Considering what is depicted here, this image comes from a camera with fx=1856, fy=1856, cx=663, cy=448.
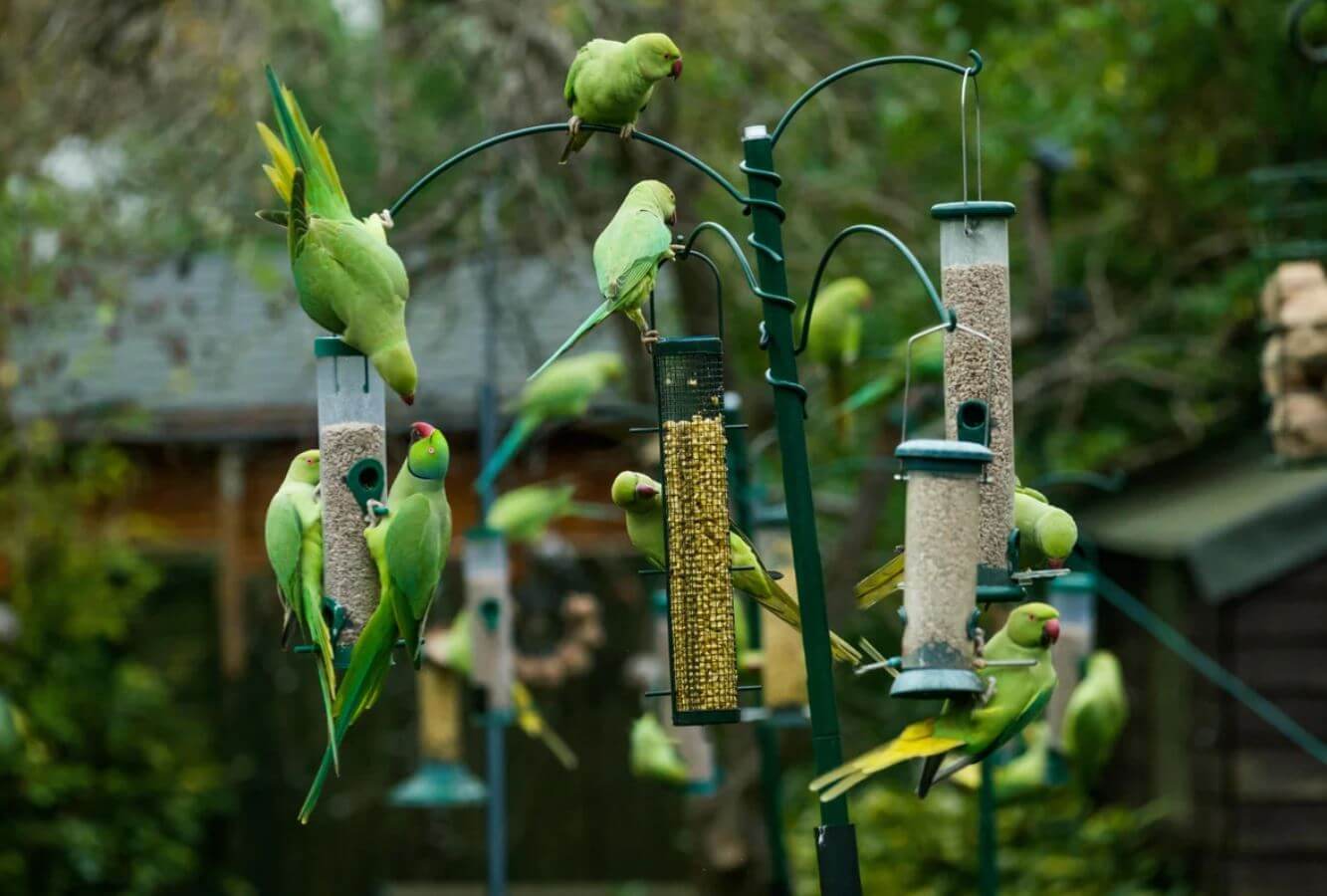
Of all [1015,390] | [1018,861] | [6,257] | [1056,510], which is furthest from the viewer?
[1018,861]

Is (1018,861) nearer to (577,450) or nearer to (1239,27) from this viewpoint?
(577,450)

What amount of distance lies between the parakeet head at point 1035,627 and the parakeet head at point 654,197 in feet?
3.27

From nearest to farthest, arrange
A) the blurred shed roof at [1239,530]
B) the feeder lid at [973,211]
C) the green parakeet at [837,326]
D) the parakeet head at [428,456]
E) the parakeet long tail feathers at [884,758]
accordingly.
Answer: the parakeet long tail feathers at [884,758]
the parakeet head at [428,456]
the feeder lid at [973,211]
the green parakeet at [837,326]
the blurred shed roof at [1239,530]

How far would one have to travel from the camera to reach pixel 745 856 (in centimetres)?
870

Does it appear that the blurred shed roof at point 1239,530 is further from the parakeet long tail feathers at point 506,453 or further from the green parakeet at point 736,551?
the green parakeet at point 736,551

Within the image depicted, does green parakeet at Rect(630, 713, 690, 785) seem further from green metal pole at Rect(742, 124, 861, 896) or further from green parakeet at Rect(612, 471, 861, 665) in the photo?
green metal pole at Rect(742, 124, 861, 896)

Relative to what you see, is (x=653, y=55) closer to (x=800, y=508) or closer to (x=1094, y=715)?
(x=800, y=508)

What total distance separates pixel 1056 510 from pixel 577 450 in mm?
8116

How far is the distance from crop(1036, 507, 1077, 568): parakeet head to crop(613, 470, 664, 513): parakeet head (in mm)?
730

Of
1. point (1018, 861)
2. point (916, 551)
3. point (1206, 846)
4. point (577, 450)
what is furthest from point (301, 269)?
point (577, 450)

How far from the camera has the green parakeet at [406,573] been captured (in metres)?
3.24

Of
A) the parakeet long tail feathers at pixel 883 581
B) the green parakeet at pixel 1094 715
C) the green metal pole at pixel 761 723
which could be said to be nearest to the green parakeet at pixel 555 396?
the green metal pole at pixel 761 723

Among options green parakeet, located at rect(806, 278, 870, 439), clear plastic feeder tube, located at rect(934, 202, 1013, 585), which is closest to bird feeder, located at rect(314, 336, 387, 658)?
clear plastic feeder tube, located at rect(934, 202, 1013, 585)

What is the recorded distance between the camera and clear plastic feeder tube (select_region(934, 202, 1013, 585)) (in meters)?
3.48
